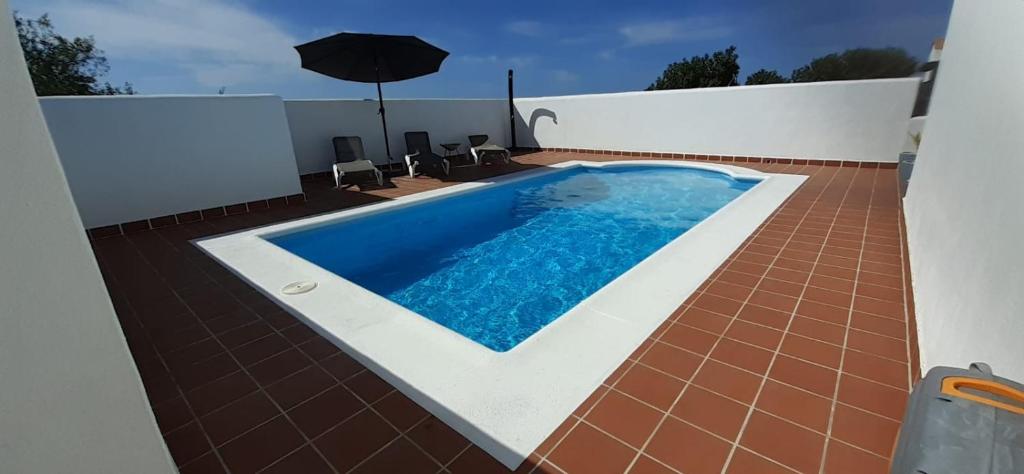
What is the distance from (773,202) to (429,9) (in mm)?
19256

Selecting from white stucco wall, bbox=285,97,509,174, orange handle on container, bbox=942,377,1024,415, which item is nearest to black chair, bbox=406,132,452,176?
white stucco wall, bbox=285,97,509,174

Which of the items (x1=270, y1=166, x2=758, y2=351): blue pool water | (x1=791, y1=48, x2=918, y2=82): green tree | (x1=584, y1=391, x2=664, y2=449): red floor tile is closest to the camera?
(x1=584, y1=391, x2=664, y2=449): red floor tile

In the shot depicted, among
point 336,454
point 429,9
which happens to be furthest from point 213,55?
point 336,454

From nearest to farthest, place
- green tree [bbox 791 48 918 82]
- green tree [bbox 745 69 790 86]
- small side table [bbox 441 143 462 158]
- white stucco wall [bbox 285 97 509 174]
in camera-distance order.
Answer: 1. white stucco wall [bbox 285 97 509 174]
2. small side table [bbox 441 143 462 158]
3. green tree [bbox 791 48 918 82]
4. green tree [bbox 745 69 790 86]

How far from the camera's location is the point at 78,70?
62.7 ft

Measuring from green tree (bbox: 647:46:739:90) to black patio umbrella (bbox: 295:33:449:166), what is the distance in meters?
29.5

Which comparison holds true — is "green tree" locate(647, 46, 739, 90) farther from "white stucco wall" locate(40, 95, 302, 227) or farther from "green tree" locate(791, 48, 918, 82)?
"white stucco wall" locate(40, 95, 302, 227)

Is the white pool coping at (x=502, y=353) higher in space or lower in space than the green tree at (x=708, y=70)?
lower

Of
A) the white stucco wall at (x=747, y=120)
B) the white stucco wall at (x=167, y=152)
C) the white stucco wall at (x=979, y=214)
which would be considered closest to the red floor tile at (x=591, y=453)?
the white stucco wall at (x=979, y=214)

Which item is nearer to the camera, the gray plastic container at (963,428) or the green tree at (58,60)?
the gray plastic container at (963,428)

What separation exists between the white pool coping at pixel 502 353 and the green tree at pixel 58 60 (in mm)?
23732

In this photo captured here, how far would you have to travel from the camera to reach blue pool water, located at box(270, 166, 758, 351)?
364cm

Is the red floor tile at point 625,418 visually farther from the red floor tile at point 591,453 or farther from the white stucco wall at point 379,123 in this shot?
the white stucco wall at point 379,123

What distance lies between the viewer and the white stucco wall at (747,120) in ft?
22.3
